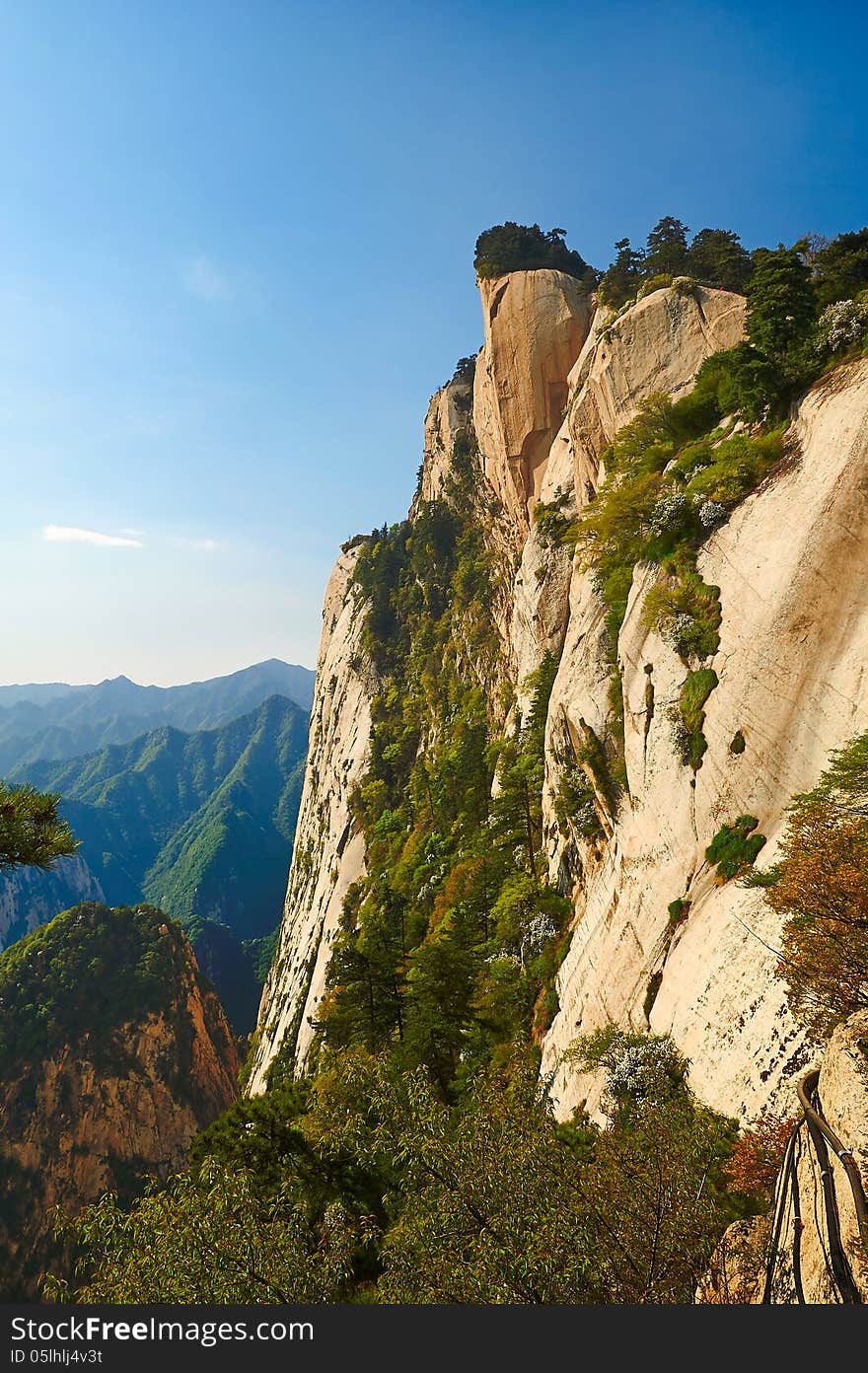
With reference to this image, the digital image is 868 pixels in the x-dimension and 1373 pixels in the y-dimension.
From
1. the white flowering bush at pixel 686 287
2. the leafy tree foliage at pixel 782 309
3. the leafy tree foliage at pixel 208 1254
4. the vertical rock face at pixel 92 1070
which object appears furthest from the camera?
the vertical rock face at pixel 92 1070

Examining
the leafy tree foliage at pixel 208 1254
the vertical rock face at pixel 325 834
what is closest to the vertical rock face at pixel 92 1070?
the vertical rock face at pixel 325 834

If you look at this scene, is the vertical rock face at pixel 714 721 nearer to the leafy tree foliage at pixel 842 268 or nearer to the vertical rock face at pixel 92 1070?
the leafy tree foliage at pixel 842 268

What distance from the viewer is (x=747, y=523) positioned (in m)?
20.9

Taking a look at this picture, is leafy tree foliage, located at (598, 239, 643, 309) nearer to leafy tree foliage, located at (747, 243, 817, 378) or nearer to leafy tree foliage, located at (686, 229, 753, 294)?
leafy tree foliage, located at (686, 229, 753, 294)

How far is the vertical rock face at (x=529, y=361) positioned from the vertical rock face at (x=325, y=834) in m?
35.3

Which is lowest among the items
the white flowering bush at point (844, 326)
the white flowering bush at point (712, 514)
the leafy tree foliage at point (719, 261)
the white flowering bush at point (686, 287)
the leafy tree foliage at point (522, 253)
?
the white flowering bush at point (712, 514)

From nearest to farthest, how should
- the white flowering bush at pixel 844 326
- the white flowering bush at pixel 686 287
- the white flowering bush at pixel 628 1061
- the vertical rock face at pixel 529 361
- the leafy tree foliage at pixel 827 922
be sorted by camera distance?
1. the leafy tree foliage at pixel 827 922
2. the white flowering bush at pixel 628 1061
3. the white flowering bush at pixel 844 326
4. the white flowering bush at pixel 686 287
5. the vertical rock face at pixel 529 361

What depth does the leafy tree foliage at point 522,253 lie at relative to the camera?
194ft

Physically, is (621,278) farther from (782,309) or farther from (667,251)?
(782,309)

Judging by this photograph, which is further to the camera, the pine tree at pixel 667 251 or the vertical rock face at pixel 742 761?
the pine tree at pixel 667 251

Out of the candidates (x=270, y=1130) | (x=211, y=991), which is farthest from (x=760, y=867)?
(x=211, y=991)

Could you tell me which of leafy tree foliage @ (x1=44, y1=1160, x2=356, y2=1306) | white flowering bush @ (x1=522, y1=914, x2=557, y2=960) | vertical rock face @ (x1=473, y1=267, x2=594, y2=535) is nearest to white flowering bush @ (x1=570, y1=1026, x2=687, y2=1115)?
white flowering bush @ (x1=522, y1=914, x2=557, y2=960)

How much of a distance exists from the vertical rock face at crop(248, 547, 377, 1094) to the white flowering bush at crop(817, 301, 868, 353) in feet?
184

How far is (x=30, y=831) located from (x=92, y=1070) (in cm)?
8029
